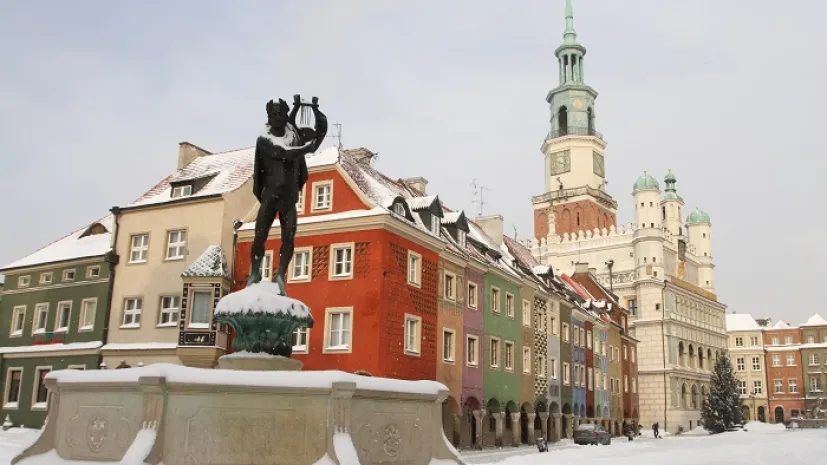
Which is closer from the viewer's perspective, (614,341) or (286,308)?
(286,308)

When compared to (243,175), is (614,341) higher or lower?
lower

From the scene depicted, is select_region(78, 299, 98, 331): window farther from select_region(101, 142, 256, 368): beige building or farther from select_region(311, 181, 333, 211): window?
select_region(311, 181, 333, 211): window

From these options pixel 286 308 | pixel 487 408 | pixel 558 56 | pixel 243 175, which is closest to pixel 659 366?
pixel 558 56

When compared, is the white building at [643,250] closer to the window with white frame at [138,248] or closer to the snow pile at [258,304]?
the window with white frame at [138,248]

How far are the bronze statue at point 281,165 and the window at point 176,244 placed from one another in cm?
2044

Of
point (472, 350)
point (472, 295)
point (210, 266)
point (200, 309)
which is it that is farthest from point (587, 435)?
point (210, 266)

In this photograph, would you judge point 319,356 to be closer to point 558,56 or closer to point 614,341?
point 614,341

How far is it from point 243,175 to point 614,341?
34196 mm

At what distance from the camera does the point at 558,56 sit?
93.7 m

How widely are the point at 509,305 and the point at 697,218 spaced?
200ft

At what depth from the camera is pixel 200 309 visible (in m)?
30.5

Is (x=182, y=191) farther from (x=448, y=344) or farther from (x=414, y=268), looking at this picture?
(x=448, y=344)

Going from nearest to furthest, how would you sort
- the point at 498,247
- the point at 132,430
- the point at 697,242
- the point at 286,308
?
the point at 132,430 < the point at 286,308 < the point at 498,247 < the point at 697,242

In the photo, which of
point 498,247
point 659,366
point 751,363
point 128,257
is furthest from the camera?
point 751,363
